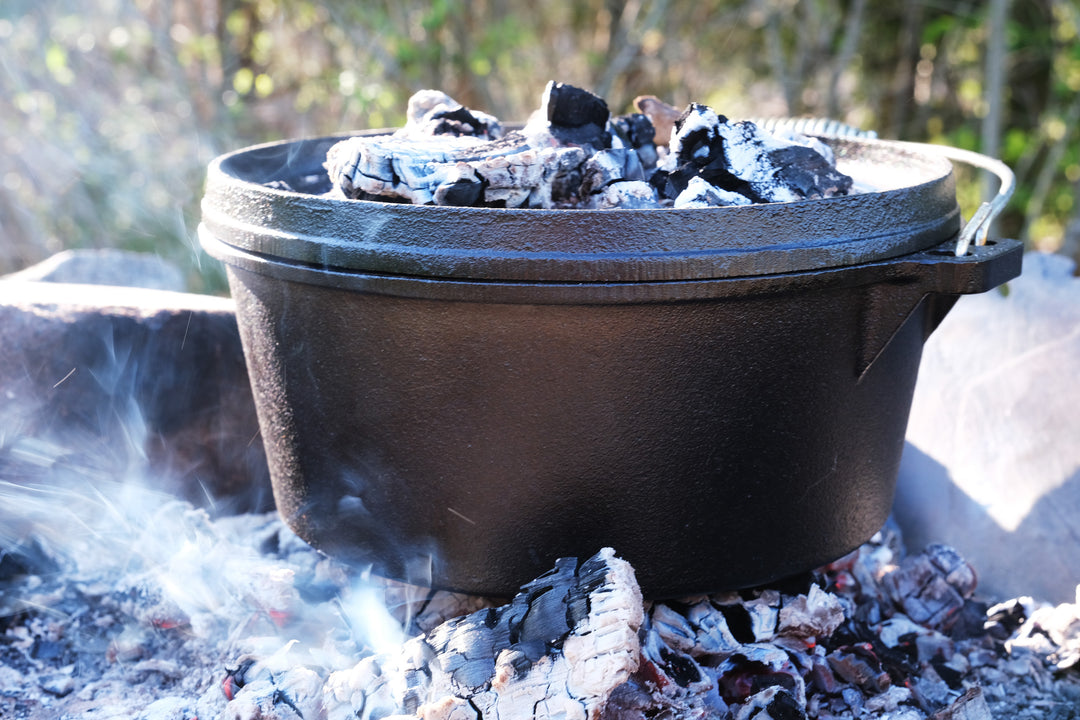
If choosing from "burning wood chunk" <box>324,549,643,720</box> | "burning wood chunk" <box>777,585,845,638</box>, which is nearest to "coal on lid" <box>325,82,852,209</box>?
"burning wood chunk" <box>324,549,643,720</box>

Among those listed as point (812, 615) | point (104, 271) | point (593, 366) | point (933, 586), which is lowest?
point (933, 586)

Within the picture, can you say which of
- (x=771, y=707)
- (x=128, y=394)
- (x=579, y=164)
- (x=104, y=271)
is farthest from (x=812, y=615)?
(x=104, y=271)

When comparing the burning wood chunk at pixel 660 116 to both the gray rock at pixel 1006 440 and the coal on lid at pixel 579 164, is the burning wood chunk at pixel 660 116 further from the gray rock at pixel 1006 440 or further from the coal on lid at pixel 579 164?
the gray rock at pixel 1006 440

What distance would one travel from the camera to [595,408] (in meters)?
1.35

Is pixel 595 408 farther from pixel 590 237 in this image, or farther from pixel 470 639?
pixel 470 639

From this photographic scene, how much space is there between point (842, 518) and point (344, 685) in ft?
2.77

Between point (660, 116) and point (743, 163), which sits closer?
point (743, 163)

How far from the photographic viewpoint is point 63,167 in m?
4.62

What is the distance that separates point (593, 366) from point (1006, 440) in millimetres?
1321

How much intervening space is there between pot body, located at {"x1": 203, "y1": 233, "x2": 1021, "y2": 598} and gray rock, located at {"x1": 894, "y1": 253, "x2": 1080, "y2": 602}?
69cm

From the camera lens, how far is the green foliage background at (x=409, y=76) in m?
4.36

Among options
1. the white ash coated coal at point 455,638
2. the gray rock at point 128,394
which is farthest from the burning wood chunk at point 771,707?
the gray rock at point 128,394

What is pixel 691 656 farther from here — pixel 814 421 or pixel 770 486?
pixel 814 421

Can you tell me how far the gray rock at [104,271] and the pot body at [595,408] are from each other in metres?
1.50
